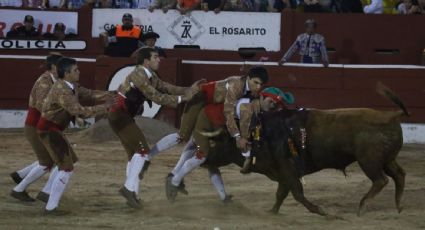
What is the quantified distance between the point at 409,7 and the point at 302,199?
841cm

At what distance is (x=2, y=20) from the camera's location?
16.6 m

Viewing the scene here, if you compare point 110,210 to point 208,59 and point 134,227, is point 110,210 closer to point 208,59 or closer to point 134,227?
point 134,227

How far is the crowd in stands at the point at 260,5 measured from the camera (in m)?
16.5

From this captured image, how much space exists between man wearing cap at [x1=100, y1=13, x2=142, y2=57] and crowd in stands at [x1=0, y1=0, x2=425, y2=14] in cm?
80

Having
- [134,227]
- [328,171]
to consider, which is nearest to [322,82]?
[328,171]

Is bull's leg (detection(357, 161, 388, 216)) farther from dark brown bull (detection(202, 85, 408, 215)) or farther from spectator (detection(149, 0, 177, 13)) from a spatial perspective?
spectator (detection(149, 0, 177, 13))

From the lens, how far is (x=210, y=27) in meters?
16.5

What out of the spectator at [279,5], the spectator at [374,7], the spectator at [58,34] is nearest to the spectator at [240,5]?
the spectator at [279,5]

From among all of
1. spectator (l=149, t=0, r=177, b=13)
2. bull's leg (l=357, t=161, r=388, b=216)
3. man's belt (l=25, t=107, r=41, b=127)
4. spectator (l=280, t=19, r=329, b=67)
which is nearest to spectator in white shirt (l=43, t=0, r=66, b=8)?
spectator (l=149, t=0, r=177, b=13)

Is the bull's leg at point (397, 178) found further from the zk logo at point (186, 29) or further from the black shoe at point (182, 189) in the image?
the zk logo at point (186, 29)

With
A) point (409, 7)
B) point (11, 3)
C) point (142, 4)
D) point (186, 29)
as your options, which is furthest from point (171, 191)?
point (11, 3)

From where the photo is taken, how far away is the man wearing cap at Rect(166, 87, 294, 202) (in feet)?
29.2

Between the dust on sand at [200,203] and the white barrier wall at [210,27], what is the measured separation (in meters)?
3.66

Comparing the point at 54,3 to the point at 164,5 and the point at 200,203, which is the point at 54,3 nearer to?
the point at 164,5
